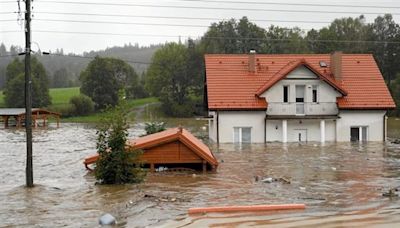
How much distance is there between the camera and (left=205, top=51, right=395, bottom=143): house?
136 ft

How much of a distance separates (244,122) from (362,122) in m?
8.60

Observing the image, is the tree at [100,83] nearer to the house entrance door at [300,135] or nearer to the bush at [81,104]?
the bush at [81,104]

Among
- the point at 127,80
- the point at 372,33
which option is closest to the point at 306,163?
the point at 372,33

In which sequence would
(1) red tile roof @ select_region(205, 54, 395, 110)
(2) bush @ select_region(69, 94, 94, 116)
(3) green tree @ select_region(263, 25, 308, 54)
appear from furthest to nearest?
(3) green tree @ select_region(263, 25, 308, 54), (2) bush @ select_region(69, 94, 94, 116), (1) red tile roof @ select_region(205, 54, 395, 110)

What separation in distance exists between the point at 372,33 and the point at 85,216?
87417 millimetres

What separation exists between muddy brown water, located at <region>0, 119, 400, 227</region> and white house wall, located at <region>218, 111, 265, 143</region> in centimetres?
887

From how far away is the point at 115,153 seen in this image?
20.4 metres

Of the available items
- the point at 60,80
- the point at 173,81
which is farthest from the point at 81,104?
the point at 60,80

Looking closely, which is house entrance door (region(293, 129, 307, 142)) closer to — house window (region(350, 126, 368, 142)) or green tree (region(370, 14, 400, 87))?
house window (region(350, 126, 368, 142))

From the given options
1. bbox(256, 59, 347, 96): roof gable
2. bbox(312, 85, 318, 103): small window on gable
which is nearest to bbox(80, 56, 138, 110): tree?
bbox(256, 59, 347, 96): roof gable

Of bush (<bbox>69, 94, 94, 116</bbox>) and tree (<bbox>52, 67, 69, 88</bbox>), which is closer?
bush (<bbox>69, 94, 94, 116</bbox>)

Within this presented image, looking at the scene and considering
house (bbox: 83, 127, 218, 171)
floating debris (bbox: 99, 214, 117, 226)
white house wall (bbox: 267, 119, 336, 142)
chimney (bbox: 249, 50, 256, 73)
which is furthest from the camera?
chimney (bbox: 249, 50, 256, 73)

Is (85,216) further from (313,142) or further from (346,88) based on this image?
(346,88)

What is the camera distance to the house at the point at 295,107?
41.4 meters
